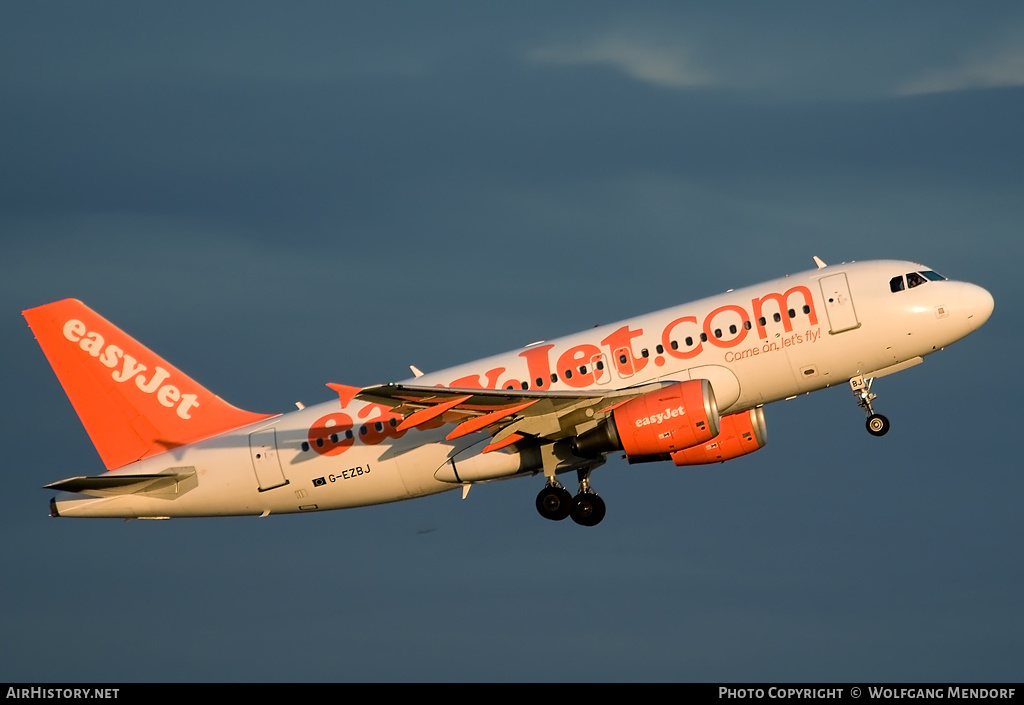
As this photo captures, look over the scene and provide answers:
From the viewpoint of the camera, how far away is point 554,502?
163ft

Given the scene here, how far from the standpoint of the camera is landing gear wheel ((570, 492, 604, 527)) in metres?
50.0

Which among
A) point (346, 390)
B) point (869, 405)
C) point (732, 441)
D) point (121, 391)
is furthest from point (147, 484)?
point (869, 405)

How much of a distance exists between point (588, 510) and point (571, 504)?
62cm

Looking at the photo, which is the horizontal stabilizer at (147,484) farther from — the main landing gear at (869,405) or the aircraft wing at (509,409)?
the main landing gear at (869,405)

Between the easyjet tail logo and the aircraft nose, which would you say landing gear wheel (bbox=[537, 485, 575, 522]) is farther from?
the aircraft nose

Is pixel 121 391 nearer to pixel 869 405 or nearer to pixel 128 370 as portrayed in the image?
pixel 128 370

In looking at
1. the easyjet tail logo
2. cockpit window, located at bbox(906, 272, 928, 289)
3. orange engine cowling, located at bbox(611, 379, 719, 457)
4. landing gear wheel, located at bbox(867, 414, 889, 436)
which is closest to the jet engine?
orange engine cowling, located at bbox(611, 379, 719, 457)

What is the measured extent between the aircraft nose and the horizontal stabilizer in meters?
26.9

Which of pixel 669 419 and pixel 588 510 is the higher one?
pixel 669 419

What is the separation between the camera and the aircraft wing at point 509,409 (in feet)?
145

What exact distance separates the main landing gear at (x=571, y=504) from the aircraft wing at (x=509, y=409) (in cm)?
219
